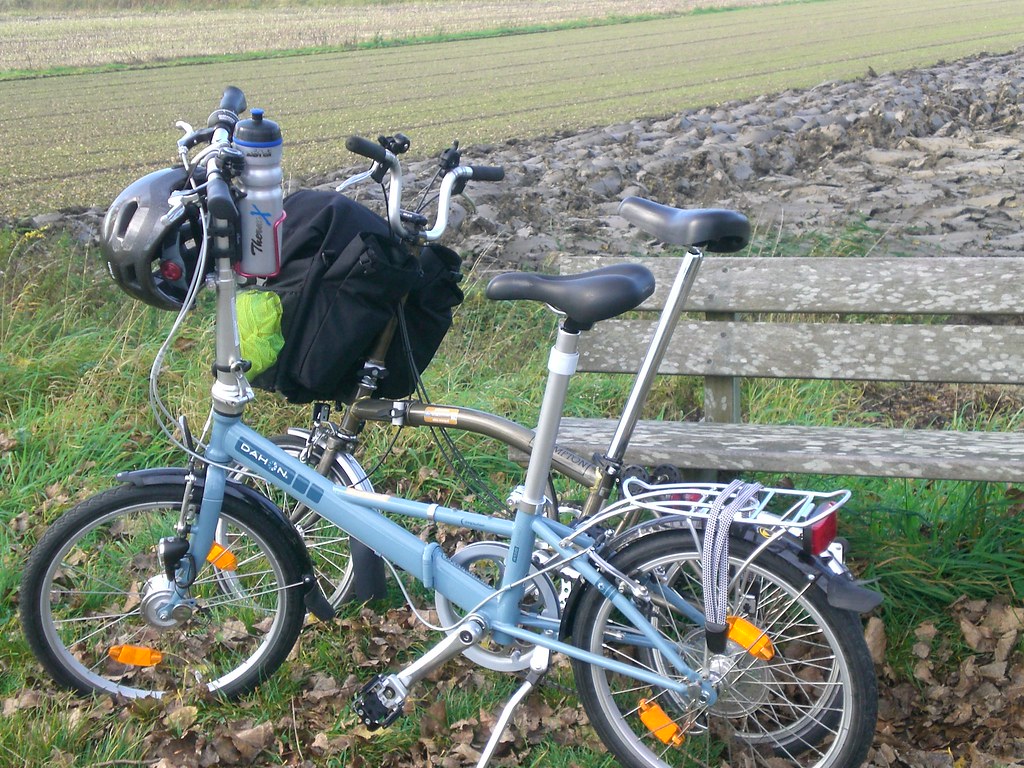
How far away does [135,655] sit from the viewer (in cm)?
285

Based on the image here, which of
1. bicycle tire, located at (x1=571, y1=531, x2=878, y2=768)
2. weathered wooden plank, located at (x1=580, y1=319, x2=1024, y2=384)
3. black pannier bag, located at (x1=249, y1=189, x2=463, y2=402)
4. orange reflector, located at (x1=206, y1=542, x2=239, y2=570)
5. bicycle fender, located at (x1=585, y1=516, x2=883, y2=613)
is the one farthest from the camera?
weathered wooden plank, located at (x1=580, y1=319, x2=1024, y2=384)

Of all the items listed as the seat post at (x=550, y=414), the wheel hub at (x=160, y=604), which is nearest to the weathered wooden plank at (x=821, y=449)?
the seat post at (x=550, y=414)

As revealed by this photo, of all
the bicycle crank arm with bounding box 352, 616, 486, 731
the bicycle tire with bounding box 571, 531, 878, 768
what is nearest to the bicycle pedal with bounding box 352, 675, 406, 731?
the bicycle crank arm with bounding box 352, 616, 486, 731

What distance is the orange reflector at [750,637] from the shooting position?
2332 millimetres

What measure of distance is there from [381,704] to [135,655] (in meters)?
0.77

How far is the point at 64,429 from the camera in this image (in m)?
4.07

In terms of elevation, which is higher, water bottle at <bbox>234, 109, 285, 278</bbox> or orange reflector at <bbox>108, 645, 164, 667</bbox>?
water bottle at <bbox>234, 109, 285, 278</bbox>

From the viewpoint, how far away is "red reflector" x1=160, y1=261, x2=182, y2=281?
2.37 metres

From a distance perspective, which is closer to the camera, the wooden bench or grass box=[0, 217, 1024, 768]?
grass box=[0, 217, 1024, 768]

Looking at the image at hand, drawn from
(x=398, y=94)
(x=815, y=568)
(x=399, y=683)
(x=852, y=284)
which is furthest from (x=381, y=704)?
(x=398, y=94)

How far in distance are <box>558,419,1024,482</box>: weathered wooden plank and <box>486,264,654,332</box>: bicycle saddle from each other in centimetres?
81

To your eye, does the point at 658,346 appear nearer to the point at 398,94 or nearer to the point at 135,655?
the point at 135,655

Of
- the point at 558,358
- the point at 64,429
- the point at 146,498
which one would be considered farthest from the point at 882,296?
the point at 64,429

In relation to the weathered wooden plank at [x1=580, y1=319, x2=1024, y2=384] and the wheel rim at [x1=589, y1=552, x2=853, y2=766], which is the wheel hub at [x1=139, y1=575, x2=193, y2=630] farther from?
the weathered wooden plank at [x1=580, y1=319, x2=1024, y2=384]
